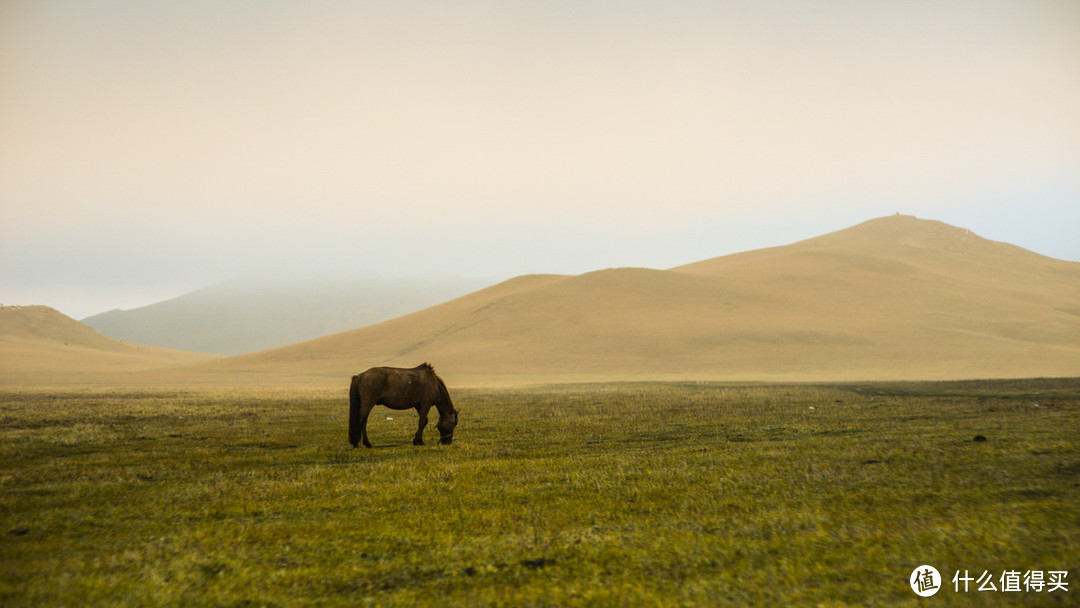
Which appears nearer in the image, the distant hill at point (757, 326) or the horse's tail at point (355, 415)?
the horse's tail at point (355, 415)

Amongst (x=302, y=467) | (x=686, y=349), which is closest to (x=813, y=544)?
(x=302, y=467)

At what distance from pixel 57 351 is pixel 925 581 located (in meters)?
154

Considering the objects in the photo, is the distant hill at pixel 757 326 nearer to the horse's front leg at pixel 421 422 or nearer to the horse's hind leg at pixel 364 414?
the horse's front leg at pixel 421 422

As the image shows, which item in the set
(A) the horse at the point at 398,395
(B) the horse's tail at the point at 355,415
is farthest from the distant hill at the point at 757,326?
(B) the horse's tail at the point at 355,415

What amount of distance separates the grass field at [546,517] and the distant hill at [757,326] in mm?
53225

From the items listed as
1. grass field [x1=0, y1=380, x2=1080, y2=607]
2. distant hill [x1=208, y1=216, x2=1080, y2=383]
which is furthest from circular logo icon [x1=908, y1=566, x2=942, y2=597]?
distant hill [x1=208, y1=216, x2=1080, y2=383]

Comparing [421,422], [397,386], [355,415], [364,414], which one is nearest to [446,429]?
[421,422]

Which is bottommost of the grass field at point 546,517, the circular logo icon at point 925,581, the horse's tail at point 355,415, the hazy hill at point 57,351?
the circular logo icon at point 925,581

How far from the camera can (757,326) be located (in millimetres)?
92875

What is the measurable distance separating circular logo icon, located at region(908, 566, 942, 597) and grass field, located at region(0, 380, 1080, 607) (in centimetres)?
12

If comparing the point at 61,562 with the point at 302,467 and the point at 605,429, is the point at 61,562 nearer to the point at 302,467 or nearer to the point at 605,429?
the point at 302,467

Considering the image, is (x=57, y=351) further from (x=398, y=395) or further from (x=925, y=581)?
(x=925, y=581)

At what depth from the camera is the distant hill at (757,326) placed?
75750 mm

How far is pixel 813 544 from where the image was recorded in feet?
27.3
